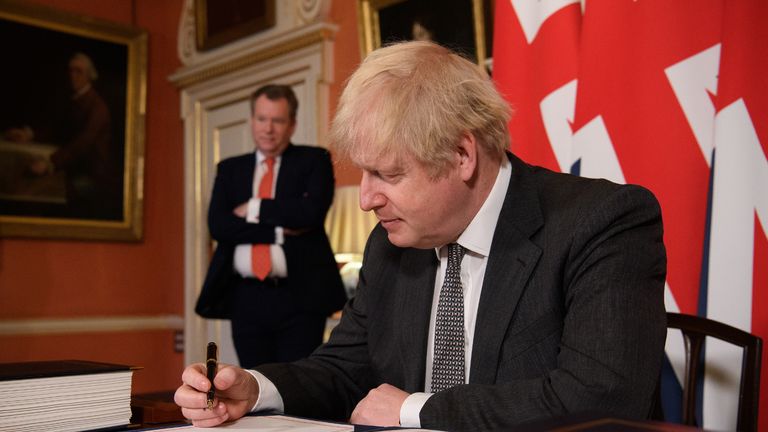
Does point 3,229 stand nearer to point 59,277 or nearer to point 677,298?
point 59,277

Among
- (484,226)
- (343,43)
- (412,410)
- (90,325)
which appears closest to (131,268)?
(90,325)

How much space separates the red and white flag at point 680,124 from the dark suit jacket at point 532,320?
72 cm

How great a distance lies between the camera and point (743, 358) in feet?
6.09

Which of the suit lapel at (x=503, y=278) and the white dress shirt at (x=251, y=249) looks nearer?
the suit lapel at (x=503, y=278)

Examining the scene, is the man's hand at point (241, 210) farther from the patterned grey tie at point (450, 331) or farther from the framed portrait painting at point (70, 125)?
the framed portrait painting at point (70, 125)

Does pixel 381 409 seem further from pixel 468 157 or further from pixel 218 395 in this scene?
pixel 468 157

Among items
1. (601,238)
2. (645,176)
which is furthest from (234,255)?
(601,238)

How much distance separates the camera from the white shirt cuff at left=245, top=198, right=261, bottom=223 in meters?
3.71

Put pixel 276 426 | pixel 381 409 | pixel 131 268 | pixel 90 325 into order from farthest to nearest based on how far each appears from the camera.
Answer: pixel 131 268
pixel 90 325
pixel 381 409
pixel 276 426

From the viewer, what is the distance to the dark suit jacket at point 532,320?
1.34 metres

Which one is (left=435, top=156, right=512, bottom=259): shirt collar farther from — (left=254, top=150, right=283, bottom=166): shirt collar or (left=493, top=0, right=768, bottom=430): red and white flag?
(left=254, top=150, right=283, bottom=166): shirt collar

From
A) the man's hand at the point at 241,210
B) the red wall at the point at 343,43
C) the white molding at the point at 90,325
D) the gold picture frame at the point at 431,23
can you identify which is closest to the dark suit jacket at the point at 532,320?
the man's hand at the point at 241,210

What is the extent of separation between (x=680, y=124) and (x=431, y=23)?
2.33m

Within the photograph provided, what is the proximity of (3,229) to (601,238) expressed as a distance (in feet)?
17.0
